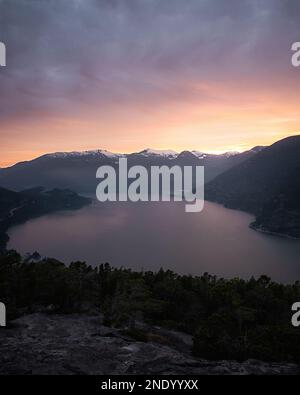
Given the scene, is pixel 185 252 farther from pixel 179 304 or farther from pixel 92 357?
pixel 92 357

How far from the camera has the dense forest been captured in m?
31.8

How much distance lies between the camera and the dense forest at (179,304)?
31750 mm

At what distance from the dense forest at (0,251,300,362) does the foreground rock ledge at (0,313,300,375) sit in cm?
374

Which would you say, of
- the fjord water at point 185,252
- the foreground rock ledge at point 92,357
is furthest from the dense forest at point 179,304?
the fjord water at point 185,252

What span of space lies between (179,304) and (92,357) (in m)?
28.5

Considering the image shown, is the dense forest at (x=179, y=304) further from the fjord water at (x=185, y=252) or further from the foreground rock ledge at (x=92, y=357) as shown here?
the fjord water at (x=185, y=252)

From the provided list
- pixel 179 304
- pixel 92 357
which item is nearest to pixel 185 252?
pixel 179 304

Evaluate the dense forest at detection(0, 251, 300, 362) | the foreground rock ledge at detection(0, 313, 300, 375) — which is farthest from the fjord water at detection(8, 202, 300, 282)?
the foreground rock ledge at detection(0, 313, 300, 375)

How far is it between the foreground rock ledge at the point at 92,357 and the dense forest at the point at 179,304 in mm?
3741

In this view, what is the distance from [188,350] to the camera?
32938mm

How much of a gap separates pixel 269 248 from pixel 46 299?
148650 millimetres

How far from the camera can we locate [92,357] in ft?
78.5
